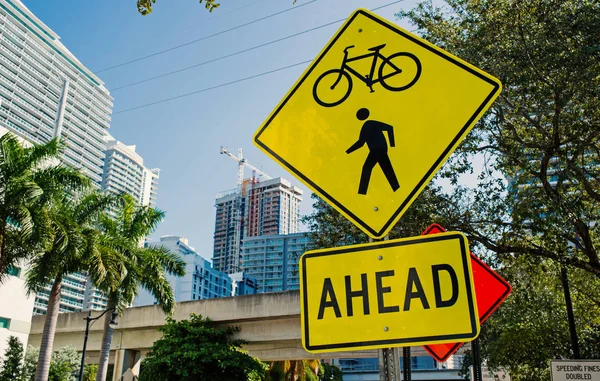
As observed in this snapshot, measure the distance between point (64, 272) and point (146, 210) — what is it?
15.0ft

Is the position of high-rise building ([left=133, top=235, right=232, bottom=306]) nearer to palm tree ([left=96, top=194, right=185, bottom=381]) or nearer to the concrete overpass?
the concrete overpass

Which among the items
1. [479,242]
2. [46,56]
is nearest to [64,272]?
[479,242]

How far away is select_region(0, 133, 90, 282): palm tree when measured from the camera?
15977 mm

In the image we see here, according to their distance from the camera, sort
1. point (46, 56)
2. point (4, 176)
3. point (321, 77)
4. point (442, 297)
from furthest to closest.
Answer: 1. point (46, 56)
2. point (4, 176)
3. point (321, 77)
4. point (442, 297)

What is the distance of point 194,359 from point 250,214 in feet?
495

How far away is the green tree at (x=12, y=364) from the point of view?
22.8 metres

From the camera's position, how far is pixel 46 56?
15512cm

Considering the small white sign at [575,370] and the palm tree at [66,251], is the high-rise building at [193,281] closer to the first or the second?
the palm tree at [66,251]

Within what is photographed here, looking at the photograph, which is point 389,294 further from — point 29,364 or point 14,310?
point 14,310

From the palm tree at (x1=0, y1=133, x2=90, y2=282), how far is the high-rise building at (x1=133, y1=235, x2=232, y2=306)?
310 ft

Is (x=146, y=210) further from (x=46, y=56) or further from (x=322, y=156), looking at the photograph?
(x=46, y=56)

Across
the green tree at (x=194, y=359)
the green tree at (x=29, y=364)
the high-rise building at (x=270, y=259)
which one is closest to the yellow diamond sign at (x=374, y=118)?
the green tree at (x=194, y=359)

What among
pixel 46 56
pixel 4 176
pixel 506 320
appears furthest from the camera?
pixel 46 56

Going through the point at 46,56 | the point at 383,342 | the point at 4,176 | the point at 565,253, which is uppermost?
the point at 46,56
